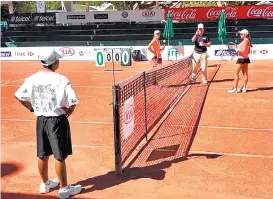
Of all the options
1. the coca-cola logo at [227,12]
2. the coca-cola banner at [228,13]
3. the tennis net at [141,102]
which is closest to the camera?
the tennis net at [141,102]

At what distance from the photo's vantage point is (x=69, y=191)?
5023mm

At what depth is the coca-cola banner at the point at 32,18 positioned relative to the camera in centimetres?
3547

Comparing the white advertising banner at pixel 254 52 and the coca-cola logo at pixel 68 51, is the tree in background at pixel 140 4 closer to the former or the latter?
the white advertising banner at pixel 254 52

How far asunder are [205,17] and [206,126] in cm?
2486

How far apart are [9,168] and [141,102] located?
416 cm

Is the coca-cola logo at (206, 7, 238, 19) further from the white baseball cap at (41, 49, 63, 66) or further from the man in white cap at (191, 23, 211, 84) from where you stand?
the white baseball cap at (41, 49, 63, 66)

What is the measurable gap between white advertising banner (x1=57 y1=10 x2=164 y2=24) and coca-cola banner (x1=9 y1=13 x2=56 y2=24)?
0.86m

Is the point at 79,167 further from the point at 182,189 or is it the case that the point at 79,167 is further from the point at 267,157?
the point at 267,157

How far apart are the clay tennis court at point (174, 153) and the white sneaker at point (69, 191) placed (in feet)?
0.36

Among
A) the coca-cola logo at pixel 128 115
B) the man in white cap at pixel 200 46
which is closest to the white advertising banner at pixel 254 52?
the man in white cap at pixel 200 46

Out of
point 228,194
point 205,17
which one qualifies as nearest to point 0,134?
point 228,194

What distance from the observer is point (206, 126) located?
8.59m

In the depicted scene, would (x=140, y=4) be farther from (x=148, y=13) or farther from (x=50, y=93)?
(x=50, y=93)

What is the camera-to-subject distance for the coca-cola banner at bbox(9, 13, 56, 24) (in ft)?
116
